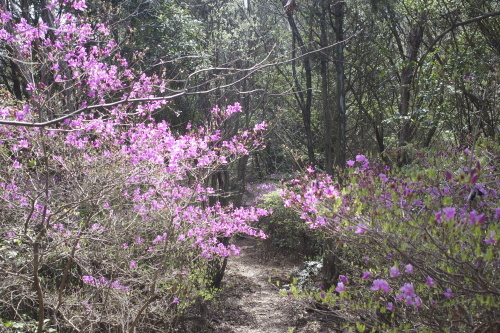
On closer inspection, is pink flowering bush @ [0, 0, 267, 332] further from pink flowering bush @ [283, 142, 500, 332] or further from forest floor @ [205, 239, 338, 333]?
pink flowering bush @ [283, 142, 500, 332]

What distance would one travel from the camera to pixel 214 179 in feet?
29.9

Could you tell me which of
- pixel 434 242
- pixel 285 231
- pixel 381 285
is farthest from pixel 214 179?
pixel 434 242

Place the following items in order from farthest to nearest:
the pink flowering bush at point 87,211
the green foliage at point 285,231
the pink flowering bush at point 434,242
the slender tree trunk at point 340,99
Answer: the green foliage at point 285,231
the slender tree trunk at point 340,99
the pink flowering bush at point 87,211
the pink flowering bush at point 434,242

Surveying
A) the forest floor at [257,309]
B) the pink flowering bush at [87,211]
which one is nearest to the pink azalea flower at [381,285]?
the pink flowering bush at [87,211]

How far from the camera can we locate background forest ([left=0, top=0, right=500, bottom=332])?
2350 mm

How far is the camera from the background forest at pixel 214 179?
7.71ft

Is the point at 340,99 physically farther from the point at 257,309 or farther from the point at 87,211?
the point at 87,211

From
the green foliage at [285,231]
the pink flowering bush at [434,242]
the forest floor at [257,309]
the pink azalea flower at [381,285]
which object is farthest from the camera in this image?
the green foliage at [285,231]

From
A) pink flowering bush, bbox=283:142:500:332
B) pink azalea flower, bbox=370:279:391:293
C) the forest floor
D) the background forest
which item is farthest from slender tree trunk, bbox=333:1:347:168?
pink azalea flower, bbox=370:279:391:293

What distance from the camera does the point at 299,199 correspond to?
3223 mm

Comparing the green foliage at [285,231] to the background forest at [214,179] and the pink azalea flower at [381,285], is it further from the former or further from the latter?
the pink azalea flower at [381,285]

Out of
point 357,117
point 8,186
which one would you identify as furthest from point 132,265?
point 357,117

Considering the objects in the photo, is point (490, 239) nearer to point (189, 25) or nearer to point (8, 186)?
point (8, 186)

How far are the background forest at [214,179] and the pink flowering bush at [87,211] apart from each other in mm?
35
